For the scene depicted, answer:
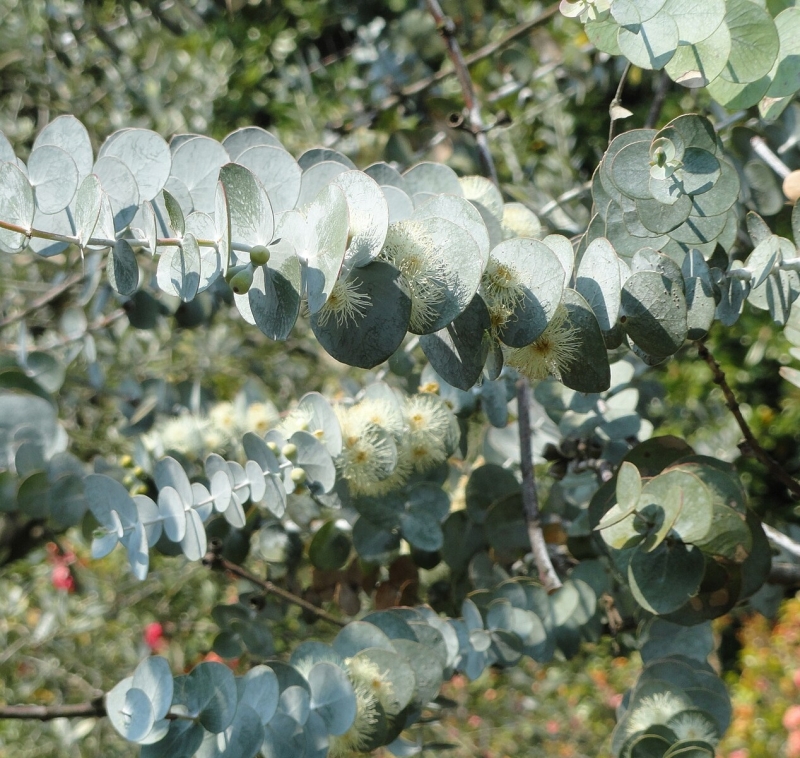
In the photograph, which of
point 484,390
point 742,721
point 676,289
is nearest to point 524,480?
point 484,390

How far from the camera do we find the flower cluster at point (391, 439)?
79 cm

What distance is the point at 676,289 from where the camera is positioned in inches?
21.9

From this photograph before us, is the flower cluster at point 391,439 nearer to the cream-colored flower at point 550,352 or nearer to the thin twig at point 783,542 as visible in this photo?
the cream-colored flower at point 550,352

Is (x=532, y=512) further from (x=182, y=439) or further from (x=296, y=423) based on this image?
(x=182, y=439)

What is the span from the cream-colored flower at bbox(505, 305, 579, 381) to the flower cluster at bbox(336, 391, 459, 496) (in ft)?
0.74

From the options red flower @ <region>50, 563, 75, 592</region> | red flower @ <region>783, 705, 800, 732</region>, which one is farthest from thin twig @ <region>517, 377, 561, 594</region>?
red flower @ <region>783, 705, 800, 732</region>

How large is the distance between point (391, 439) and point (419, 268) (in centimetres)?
31

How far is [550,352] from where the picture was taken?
57cm

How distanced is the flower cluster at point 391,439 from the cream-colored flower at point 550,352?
0.74 ft

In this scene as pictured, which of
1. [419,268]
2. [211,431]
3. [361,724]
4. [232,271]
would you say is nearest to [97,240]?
[232,271]

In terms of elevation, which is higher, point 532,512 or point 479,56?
point 479,56

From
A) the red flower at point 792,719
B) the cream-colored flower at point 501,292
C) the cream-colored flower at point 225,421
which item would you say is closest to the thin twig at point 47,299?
the cream-colored flower at point 225,421

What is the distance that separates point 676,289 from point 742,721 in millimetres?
2517

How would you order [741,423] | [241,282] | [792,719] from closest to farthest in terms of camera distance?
[241,282], [741,423], [792,719]
